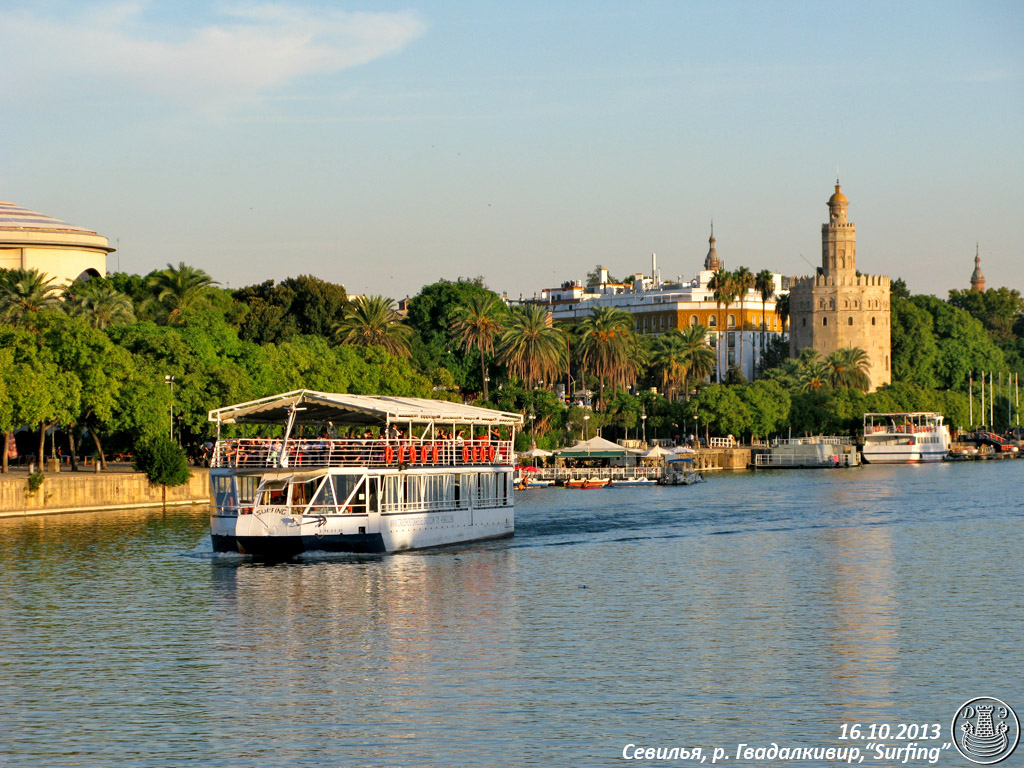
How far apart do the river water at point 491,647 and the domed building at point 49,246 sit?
71685 mm

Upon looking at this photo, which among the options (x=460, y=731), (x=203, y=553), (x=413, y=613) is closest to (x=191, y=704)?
(x=460, y=731)

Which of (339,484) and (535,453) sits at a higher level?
(535,453)

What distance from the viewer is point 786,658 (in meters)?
37.4

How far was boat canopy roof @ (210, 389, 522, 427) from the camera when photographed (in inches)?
2261

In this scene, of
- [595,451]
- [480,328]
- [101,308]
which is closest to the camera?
[101,308]

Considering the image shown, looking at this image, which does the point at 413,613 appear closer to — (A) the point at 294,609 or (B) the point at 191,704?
(A) the point at 294,609

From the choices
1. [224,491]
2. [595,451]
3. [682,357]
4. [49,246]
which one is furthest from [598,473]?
[224,491]

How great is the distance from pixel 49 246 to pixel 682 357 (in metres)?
71.3

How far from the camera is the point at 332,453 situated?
187 feet

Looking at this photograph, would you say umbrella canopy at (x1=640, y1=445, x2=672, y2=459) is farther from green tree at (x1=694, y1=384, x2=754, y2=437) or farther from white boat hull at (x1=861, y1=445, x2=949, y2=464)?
white boat hull at (x1=861, y1=445, x2=949, y2=464)

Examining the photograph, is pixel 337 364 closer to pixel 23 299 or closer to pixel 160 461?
pixel 23 299

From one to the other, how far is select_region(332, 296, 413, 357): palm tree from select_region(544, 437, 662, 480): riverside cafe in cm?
1802

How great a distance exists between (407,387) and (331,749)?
8787cm

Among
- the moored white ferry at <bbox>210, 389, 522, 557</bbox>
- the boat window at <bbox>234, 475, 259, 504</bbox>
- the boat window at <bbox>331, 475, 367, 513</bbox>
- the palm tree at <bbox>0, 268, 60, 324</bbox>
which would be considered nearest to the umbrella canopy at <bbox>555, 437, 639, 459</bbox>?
the palm tree at <bbox>0, 268, 60, 324</bbox>
